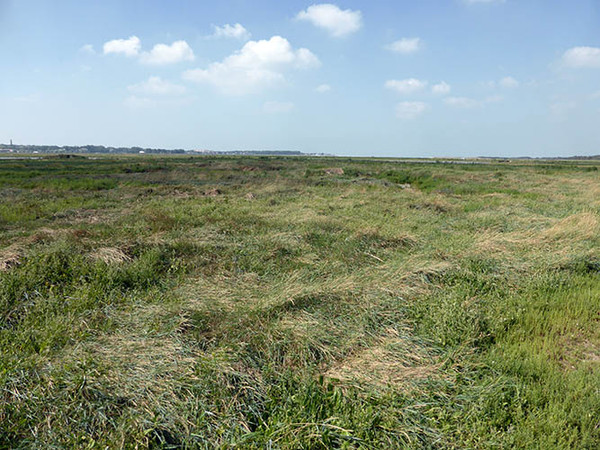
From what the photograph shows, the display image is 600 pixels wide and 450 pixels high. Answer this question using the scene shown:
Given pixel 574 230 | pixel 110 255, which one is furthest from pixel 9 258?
pixel 574 230

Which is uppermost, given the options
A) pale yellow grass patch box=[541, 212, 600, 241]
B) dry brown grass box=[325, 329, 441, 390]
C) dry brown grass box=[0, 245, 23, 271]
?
pale yellow grass patch box=[541, 212, 600, 241]

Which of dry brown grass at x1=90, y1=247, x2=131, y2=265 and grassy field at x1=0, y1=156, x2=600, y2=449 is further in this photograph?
dry brown grass at x1=90, y1=247, x2=131, y2=265

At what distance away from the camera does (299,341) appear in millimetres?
3967

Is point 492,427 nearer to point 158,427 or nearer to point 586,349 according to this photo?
point 586,349

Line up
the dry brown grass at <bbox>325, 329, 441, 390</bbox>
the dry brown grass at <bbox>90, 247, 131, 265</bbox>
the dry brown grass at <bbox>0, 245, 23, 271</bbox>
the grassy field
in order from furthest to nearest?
the dry brown grass at <bbox>90, 247, 131, 265</bbox>, the dry brown grass at <bbox>0, 245, 23, 271</bbox>, the dry brown grass at <bbox>325, 329, 441, 390</bbox>, the grassy field

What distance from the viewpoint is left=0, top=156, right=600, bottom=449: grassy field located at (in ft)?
9.18

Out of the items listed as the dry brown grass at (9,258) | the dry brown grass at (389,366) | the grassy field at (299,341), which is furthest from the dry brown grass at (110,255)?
the dry brown grass at (389,366)

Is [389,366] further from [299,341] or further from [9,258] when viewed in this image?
[9,258]

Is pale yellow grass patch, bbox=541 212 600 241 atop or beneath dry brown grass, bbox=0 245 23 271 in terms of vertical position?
atop

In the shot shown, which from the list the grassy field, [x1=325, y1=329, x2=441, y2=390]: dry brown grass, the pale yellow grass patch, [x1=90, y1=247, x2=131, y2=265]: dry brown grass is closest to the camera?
the grassy field

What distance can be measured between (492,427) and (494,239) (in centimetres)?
643

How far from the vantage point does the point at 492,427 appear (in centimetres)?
291

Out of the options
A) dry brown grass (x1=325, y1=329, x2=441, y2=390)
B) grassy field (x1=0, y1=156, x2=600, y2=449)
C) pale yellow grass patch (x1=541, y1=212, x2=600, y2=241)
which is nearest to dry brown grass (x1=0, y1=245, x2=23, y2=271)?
grassy field (x1=0, y1=156, x2=600, y2=449)

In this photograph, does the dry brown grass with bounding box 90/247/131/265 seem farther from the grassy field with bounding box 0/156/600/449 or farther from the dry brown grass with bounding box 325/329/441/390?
the dry brown grass with bounding box 325/329/441/390
